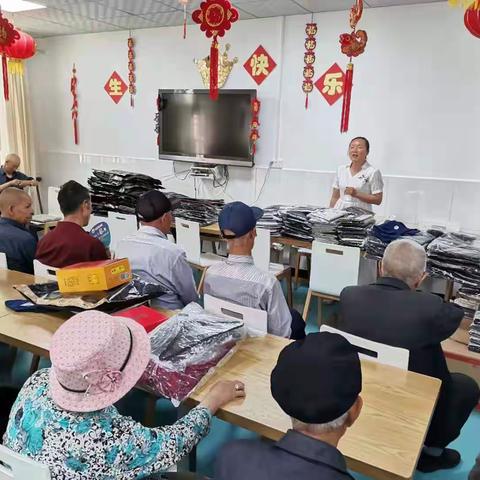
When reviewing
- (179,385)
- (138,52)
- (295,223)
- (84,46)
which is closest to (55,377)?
(179,385)

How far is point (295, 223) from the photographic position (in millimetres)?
3678

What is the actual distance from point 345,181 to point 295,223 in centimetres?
75

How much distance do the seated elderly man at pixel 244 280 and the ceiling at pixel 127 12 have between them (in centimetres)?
281

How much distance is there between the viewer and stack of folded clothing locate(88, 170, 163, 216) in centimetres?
464

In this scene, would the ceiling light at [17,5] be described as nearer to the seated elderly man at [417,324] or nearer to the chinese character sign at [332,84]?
the chinese character sign at [332,84]

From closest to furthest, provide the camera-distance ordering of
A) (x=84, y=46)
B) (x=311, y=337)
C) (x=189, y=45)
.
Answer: (x=311, y=337) → (x=189, y=45) → (x=84, y=46)

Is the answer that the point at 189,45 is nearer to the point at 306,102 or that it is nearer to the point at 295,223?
the point at 306,102

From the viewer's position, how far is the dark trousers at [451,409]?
1.93 meters

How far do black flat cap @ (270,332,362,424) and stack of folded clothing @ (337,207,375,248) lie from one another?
2.47m

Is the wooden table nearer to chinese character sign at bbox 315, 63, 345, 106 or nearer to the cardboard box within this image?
the cardboard box

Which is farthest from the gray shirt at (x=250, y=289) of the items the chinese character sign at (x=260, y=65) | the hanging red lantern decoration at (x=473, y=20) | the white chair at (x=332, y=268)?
the chinese character sign at (x=260, y=65)

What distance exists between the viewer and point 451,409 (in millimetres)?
1940

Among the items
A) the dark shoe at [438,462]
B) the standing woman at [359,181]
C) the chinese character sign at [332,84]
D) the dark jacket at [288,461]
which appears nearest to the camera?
the dark jacket at [288,461]

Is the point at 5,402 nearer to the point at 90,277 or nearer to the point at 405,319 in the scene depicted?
the point at 90,277
